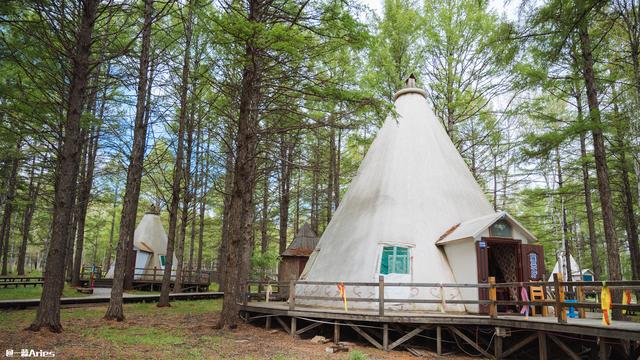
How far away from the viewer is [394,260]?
37.8 ft

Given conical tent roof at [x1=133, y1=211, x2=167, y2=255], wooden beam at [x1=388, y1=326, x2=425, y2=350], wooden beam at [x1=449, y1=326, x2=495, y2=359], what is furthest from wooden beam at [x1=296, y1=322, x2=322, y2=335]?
conical tent roof at [x1=133, y1=211, x2=167, y2=255]

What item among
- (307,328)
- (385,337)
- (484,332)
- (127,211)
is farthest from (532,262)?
(127,211)

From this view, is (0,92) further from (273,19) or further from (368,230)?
(368,230)

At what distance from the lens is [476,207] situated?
1326 centimetres

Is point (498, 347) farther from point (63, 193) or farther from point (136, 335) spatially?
point (63, 193)

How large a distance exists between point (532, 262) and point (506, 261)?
188cm

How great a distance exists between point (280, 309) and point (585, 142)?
19059mm

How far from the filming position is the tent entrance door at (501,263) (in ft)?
35.0

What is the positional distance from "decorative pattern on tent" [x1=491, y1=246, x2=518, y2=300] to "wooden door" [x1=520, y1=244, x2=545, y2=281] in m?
1.20

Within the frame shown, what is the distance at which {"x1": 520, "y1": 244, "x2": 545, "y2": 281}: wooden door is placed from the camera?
11.1m

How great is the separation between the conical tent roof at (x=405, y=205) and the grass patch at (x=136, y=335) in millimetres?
4825

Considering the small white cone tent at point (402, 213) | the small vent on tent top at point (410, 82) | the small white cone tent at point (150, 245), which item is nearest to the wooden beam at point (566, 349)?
the small white cone tent at point (402, 213)

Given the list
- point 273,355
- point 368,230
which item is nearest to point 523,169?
point 368,230

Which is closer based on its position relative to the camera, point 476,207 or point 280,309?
point 280,309
